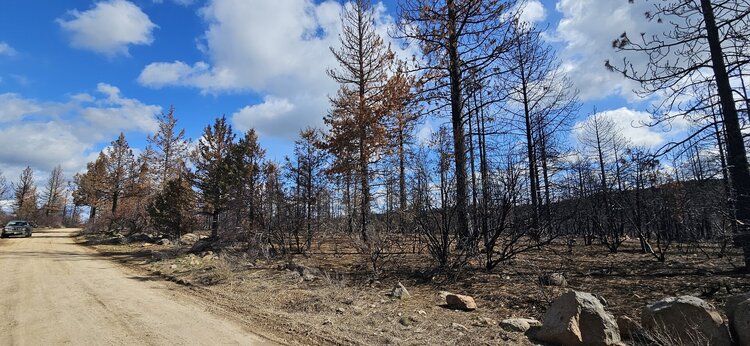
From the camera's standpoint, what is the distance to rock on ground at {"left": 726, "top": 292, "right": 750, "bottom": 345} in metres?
4.43

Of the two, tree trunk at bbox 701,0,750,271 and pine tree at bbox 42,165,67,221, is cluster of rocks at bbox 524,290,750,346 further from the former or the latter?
pine tree at bbox 42,165,67,221

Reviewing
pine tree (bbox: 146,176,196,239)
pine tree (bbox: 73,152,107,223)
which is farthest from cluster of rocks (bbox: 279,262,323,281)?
pine tree (bbox: 73,152,107,223)

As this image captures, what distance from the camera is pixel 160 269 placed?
517 inches

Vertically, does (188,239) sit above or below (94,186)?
below

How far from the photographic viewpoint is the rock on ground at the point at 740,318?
4430mm

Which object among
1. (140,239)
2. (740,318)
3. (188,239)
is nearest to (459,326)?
(740,318)

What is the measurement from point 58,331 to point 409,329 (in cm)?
522

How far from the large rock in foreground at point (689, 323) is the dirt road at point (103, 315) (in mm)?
5196

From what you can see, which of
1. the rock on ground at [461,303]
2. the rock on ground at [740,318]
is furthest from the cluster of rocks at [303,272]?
the rock on ground at [740,318]

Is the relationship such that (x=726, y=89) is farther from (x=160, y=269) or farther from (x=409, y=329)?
(x=160, y=269)

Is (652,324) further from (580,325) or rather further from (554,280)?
(554,280)

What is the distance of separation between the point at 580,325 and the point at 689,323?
1178mm

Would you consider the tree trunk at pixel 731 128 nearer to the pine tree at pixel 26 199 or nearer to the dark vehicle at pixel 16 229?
the dark vehicle at pixel 16 229

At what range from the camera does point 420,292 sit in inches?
336
